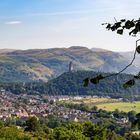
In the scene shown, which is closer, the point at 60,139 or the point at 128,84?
the point at 128,84

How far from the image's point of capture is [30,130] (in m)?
126

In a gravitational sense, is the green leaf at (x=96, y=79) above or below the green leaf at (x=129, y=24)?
below

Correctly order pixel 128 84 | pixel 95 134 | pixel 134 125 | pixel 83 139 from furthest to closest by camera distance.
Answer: pixel 95 134, pixel 83 139, pixel 128 84, pixel 134 125

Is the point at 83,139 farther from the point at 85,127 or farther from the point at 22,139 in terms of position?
the point at 22,139

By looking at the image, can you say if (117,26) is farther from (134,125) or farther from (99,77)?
(134,125)

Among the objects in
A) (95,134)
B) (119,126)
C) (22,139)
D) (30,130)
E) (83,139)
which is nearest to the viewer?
(83,139)

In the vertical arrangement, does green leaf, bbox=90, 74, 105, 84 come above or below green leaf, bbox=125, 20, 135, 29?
below

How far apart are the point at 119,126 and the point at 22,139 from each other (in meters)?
114

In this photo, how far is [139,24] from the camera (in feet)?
20.7

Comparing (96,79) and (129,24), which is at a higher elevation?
(129,24)

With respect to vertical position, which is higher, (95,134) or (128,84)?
(128,84)

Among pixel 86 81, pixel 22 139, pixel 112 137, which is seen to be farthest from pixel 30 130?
pixel 86 81

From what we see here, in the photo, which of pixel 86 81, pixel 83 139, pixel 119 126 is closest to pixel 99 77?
pixel 86 81

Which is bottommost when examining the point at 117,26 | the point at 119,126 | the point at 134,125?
the point at 119,126
